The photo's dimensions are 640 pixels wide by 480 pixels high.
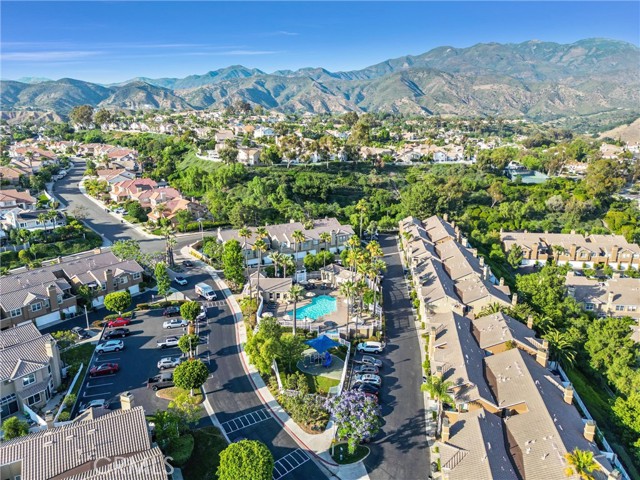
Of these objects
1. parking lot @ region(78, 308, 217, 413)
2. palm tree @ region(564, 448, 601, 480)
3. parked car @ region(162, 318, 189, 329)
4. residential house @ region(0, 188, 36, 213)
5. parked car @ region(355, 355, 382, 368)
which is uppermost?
residential house @ region(0, 188, 36, 213)

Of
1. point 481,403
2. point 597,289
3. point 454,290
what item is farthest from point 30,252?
point 597,289

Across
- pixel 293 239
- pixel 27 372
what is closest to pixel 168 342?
pixel 27 372

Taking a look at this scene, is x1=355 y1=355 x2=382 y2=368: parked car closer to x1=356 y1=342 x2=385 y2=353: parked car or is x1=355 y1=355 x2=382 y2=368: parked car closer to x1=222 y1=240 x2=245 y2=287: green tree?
x1=356 y1=342 x2=385 y2=353: parked car

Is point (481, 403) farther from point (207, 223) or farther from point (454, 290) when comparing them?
point (207, 223)

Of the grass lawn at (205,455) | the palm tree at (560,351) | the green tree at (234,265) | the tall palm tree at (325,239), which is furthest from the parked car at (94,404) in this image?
the palm tree at (560,351)

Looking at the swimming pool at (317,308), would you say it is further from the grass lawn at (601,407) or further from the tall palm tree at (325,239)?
the grass lawn at (601,407)

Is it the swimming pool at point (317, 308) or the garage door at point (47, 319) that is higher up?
the garage door at point (47, 319)

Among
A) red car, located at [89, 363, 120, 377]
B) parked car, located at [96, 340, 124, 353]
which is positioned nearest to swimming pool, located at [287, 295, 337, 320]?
parked car, located at [96, 340, 124, 353]
